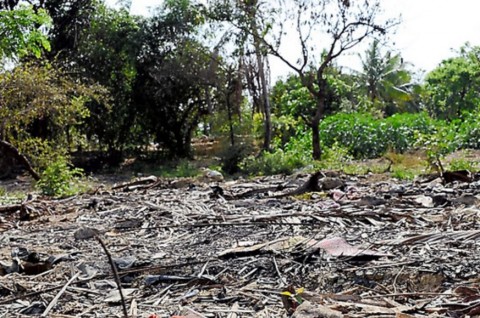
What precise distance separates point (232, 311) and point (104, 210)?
3.90 m

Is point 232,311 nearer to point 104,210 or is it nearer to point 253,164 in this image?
point 104,210

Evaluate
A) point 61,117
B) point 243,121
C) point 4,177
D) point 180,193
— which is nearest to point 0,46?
point 61,117

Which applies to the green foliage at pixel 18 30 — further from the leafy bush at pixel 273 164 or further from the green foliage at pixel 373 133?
the green foliage at pixel 373 133

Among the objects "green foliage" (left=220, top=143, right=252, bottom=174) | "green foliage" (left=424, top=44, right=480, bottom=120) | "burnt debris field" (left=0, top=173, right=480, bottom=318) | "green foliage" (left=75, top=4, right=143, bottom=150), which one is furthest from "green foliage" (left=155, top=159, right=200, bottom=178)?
"green foliage" (left=424, top=44, right=480, bottom=120)

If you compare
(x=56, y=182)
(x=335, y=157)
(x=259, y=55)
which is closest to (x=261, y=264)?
(x=56, y=182)

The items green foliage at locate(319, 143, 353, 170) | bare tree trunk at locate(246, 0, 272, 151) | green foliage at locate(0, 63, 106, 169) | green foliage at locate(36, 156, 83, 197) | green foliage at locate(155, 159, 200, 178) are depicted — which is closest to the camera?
green foliage at locate(36, 156, 83, 197)

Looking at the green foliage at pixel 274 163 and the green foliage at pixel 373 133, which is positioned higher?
the green foliage at pixel 373 133

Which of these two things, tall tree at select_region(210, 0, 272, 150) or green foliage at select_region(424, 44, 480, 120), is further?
green foliage at select_region(424, 44, 480, 120)

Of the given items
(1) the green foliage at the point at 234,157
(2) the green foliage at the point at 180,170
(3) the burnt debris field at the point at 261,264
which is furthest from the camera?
(1) the green foliage at the point at 234,157

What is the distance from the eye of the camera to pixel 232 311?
216 centimetres

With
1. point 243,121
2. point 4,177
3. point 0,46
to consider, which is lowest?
point 4,177

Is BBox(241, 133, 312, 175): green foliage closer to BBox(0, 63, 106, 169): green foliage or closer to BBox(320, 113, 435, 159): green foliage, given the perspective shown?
BBox(320, 113, 435, 159): green foliage

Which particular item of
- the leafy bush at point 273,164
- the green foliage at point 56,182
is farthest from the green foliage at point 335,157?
the green foliage at point 56,182

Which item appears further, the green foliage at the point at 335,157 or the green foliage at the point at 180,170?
the green foliage at the point at 180,170
